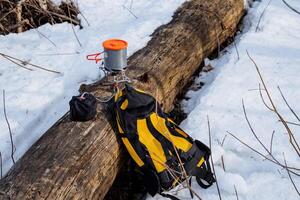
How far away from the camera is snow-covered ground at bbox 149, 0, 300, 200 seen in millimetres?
2414

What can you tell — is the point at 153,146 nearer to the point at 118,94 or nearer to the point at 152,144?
the point at 152,144

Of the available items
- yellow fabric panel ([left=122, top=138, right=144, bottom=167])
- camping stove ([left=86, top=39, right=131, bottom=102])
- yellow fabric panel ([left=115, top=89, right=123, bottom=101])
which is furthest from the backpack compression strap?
camping stove ([left=86, top=39, right=131, bottom=102])

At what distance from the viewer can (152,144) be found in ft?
7.63

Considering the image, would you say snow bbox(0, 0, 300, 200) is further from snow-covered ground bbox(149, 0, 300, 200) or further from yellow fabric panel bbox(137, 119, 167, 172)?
yellow fabric panel bbox(137, 119, 167, 172)

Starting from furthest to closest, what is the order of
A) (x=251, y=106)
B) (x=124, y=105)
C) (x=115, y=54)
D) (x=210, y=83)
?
1. (x=210, y=83)
2. (x=251, y=106)
3. (x=115, y=54)
4. (x=124, y=105)

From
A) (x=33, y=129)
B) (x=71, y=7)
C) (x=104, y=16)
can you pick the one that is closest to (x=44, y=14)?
(x=71, y=7)

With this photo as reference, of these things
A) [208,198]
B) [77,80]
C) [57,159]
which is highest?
[57,159]

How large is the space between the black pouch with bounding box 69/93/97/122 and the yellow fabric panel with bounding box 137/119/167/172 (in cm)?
29

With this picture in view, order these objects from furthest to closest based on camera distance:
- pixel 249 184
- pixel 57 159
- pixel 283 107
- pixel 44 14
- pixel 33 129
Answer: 1. pixel 44 14
2. pixel 283 107
3. pixel 33 129
4. pixel 249 184
5. pixel 57 159

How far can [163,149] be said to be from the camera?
2326 mm

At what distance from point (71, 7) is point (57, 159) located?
2754 millimetres

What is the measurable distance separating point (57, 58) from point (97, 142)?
1.62 meters

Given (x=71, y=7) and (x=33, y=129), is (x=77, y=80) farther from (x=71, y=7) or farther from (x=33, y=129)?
(x=71, y=7)

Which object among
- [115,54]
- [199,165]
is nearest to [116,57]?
[115,54]
